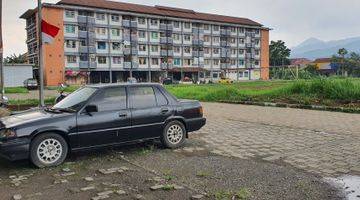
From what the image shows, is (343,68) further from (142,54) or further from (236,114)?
(236,114)

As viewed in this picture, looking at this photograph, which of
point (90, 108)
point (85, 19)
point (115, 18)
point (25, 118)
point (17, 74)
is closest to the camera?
point (25, 118)

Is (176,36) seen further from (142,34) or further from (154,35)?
(142,34)

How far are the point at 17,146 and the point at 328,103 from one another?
518 inches

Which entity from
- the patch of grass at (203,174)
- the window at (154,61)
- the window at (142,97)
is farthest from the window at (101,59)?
the patch of grass at (203,174)

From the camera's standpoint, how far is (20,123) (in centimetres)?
663

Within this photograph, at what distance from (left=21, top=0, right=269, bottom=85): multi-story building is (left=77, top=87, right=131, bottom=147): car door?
57637 millimetres

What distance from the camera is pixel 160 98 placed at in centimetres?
827

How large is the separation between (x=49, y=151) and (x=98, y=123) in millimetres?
995

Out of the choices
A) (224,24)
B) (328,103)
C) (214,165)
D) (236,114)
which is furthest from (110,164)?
(224,24)

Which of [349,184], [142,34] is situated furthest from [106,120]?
[142,34]

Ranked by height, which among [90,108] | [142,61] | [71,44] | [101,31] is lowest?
[90,108]

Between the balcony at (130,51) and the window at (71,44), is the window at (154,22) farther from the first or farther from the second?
the window at (71,44)

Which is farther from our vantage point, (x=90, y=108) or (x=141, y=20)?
(x=141, y=20)

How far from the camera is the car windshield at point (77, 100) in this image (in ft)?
24.2
